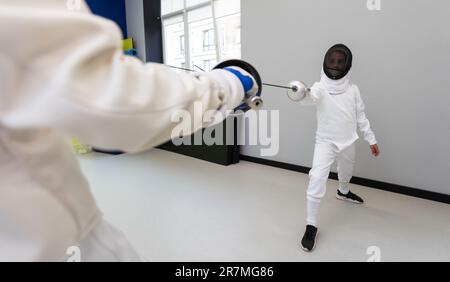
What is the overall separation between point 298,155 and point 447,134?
120 centimetres

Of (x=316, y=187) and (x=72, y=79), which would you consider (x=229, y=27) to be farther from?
(x=72, y=79)

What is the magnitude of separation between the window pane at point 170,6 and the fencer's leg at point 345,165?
2.99m

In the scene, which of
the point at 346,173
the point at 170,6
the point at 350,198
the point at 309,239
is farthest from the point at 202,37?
the point at 309,239

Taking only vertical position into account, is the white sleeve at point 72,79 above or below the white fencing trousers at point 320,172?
above

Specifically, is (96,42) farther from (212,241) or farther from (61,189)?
(212,241)

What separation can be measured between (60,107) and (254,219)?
1623 millimetres

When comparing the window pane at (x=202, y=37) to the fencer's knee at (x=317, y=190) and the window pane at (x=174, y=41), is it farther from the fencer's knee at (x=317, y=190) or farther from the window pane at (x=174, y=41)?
the fencer's knee at (x=317, y=190)

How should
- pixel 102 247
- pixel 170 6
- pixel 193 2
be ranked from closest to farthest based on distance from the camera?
1. pixel 102 247
2. pixel 193 2
3. pixel 170 6

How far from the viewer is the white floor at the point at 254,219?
1494 mm

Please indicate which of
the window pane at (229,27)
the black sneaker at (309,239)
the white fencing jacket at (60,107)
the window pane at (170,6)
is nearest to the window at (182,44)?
the window pane at (170,6)

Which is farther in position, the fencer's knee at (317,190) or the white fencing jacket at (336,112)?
the white fencing jacket at (336,112)

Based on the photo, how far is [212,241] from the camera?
5.21 feet

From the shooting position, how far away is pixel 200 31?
3.67 metres

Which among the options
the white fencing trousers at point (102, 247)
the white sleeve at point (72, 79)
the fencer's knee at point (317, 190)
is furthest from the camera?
the fencer's knee at point (317, 190)
